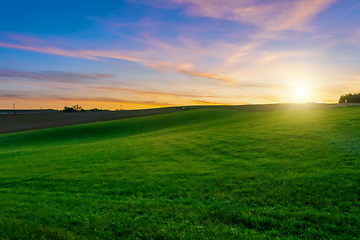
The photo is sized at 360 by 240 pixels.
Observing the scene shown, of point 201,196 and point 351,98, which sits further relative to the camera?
A: point 351,98

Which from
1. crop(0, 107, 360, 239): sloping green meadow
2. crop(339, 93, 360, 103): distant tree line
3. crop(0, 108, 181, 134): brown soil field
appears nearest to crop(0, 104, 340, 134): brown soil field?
crop(0, 108, 181, 134): brown soil field

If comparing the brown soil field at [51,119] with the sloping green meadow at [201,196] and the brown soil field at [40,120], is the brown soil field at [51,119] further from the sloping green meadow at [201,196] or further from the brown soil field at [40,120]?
the sloping green meadow at [201,196]

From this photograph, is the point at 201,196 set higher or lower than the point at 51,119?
lower

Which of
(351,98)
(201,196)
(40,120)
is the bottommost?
(201,196)

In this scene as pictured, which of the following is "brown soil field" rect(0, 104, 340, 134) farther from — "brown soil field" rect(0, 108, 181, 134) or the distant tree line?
the distant tree line

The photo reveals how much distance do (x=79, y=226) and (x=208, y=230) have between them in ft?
19.8

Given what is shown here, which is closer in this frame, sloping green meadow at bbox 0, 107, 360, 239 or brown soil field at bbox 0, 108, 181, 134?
sloping green meadow at bbox 0, 107, 360, 239

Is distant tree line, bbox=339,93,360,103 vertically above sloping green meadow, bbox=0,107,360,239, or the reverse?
distant tree line, bbox=339,93,360,103

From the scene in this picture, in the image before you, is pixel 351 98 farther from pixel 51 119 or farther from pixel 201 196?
pixel 51 119

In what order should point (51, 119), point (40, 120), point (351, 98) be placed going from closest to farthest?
point (40, 120) < point (51, 119) < point (351, 98)

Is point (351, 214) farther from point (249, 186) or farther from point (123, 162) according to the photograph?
point (123, 162)

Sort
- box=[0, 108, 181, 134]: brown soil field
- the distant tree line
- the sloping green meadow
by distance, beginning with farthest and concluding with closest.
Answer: the distant tree line, box=[0, 108, 181, 134]: brown soil field, the sloping green meadow

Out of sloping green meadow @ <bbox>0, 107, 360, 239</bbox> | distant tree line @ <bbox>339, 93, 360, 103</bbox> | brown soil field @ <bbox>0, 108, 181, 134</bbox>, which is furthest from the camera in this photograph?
distant tree line @ <bbox>339, 93, 360, 103</bbox>

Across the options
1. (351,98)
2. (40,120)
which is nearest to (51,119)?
(40,120)
